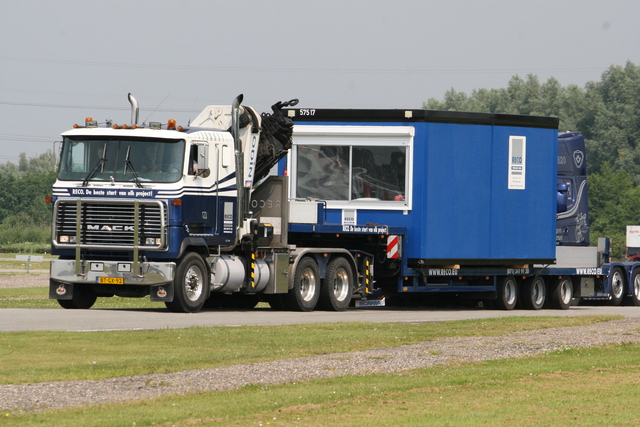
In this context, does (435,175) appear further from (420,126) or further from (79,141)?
(79,141)

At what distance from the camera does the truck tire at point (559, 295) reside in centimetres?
2889

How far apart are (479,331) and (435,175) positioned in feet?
22.9

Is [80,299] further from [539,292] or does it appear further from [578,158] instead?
[578,158]

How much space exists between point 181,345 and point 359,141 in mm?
10791

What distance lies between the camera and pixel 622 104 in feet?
372

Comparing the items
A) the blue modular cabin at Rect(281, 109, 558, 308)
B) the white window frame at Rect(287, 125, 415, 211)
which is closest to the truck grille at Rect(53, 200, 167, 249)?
the blue modular cabin at Rect(281, 109, 558, 308)

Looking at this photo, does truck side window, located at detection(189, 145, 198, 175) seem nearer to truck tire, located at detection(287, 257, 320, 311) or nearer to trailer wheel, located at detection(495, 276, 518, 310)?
truck tire, located at detection(287, 257, 320, 311)

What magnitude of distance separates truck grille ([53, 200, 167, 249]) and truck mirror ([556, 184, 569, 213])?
12859 mm

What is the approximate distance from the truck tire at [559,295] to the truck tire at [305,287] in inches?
324

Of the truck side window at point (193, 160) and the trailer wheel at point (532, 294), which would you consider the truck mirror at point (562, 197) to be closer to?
the trailer wheel at point (532, 294)

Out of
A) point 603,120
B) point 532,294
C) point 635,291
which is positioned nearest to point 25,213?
point 603,120

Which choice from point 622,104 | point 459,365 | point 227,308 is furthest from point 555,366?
point 622,104

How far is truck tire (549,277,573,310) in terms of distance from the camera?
28.9 m

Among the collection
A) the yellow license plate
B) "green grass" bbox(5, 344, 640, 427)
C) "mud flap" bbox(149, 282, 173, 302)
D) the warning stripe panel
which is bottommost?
"green grass" bbox(5, 344, 640, 427)
